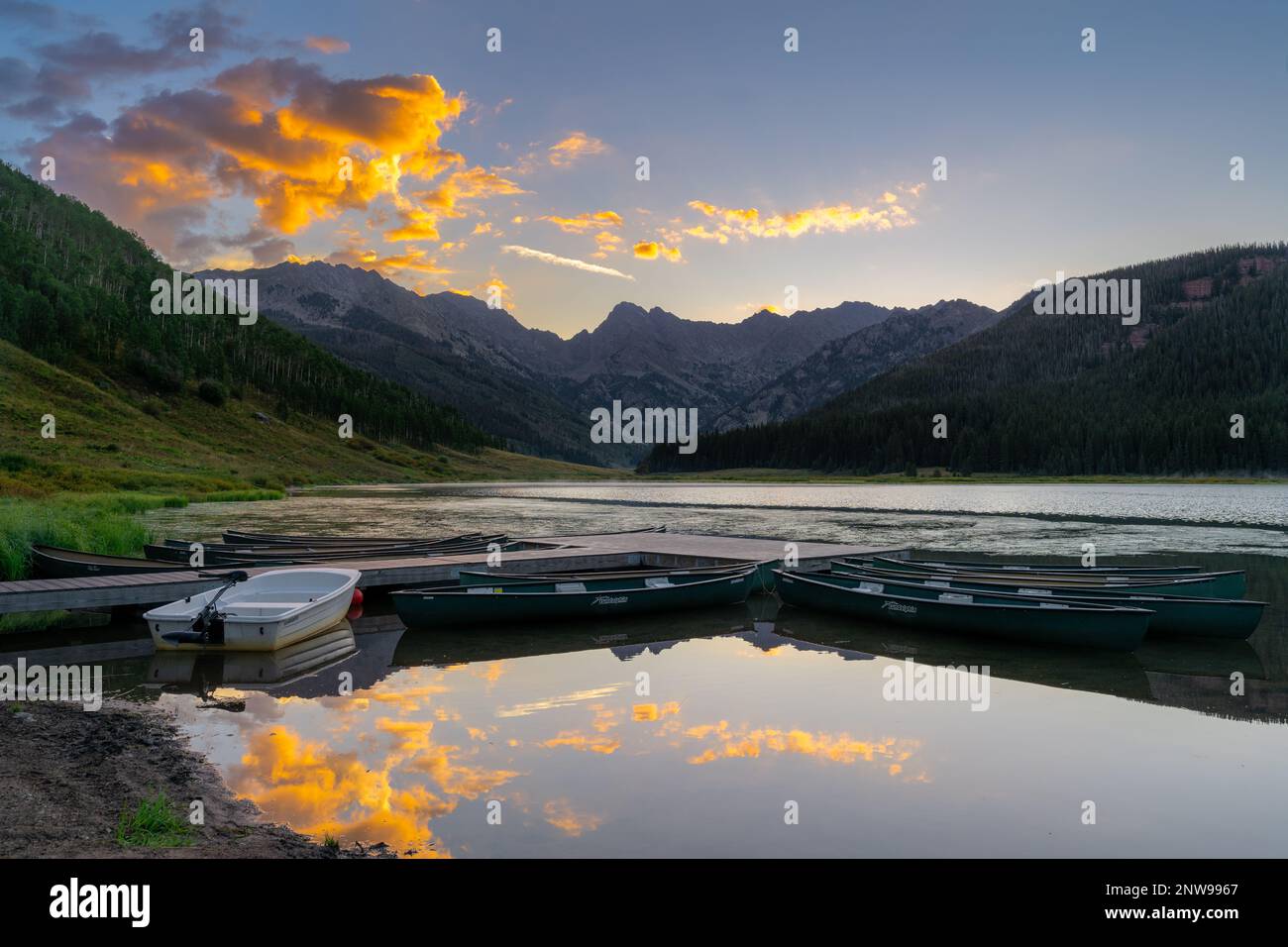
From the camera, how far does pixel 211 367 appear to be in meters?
184

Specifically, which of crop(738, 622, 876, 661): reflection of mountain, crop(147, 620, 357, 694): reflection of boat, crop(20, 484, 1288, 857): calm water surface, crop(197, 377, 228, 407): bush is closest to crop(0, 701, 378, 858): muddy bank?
crop(20, 484, 1288, 857): calm water surface

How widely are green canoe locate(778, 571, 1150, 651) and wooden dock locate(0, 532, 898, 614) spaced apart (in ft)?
21.2

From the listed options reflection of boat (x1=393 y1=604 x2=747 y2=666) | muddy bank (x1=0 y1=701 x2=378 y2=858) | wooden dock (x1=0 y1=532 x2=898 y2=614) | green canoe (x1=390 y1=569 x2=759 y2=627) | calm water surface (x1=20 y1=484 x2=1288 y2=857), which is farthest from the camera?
green canoe (x1=390 y1=569 x2=759 y2=627)

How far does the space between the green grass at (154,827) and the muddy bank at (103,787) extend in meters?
0.13

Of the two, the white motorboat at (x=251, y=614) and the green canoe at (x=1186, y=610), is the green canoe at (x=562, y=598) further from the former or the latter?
the green canoe at (x=1186, y=610)

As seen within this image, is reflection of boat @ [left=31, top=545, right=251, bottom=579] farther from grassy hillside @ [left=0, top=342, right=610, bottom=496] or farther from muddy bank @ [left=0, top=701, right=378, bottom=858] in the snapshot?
grassy hillside @ [left=0, top=342, right=610, bottom=496]

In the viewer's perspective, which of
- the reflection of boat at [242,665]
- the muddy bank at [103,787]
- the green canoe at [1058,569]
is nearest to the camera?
the muddy bank at [103,787]

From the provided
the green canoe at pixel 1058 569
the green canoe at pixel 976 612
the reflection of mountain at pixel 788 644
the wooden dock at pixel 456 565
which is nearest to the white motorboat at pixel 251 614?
the wooden dock at pixel 456 565

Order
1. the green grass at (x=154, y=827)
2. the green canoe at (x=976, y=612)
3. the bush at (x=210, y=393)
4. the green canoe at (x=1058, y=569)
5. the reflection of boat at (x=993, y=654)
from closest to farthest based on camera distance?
the green grass at (x=154, y=827)
the reflection of boat at (x=993, y=654)
the green canoe at (x=976, y=612)
the green canoe at (x=1058, y=569)
the bush at (x=210, y=393)

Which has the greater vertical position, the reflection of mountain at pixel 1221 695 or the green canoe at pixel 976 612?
the green canoe at pixel 976 612

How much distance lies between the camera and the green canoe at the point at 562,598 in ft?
Result: 77.0

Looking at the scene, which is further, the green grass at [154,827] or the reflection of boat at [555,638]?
the reflection of boat at [555,638]

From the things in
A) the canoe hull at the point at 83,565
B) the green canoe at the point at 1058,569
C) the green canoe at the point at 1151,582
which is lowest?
the green canoe at the point at 1151,582

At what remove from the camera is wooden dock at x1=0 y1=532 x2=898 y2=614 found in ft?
72.1
